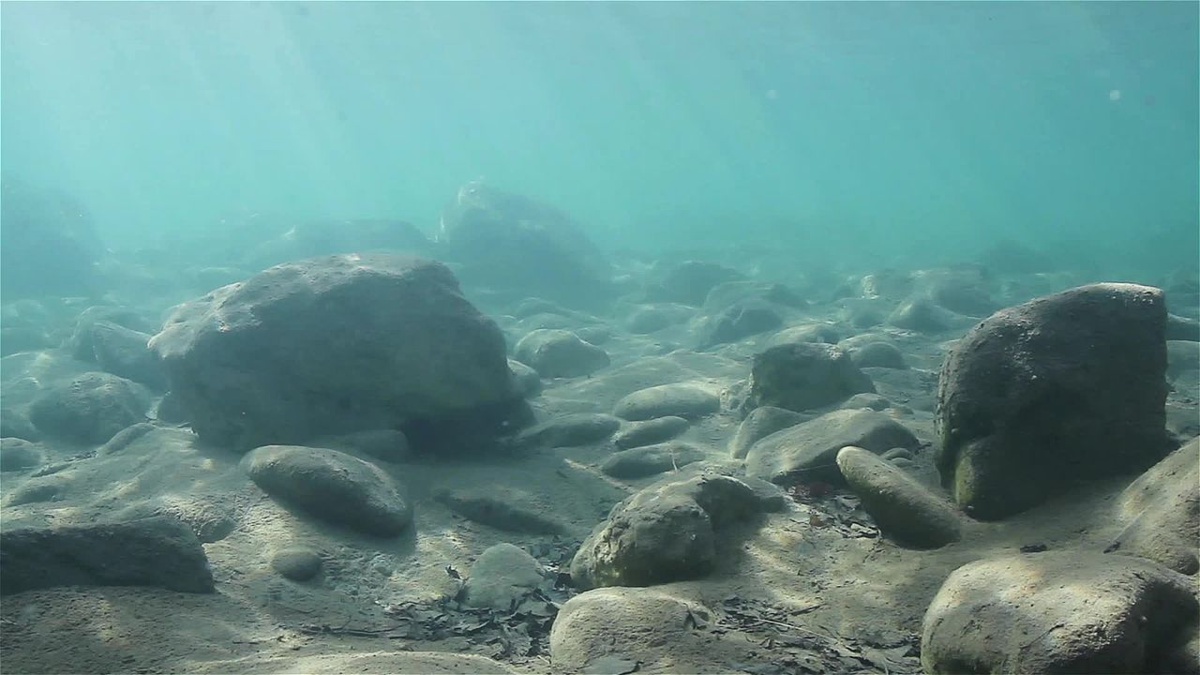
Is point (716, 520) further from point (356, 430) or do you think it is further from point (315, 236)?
point (315, 236)

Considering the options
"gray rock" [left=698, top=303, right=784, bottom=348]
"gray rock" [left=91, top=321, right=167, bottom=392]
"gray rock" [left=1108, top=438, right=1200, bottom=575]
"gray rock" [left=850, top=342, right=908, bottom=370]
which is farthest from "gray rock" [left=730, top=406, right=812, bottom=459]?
"gray rock" [left=91, top=321, right=167, bottom=392]

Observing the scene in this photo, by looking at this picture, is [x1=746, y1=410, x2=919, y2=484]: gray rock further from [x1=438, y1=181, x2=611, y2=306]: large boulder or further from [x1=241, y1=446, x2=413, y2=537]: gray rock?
[x1=438, y1=181, x2=611, y2=306]: large boulder

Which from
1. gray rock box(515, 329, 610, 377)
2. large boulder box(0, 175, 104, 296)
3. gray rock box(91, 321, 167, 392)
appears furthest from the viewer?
large boulder box(0, 175, 104, 296)

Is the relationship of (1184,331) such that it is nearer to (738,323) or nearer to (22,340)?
(738,323)

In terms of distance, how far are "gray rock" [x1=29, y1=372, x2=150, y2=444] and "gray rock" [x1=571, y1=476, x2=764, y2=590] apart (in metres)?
9.74

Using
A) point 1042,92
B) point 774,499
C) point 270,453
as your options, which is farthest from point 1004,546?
point 1042,92

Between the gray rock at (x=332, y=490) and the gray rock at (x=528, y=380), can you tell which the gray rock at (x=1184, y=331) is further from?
the gray rock at (x=332, y=490)

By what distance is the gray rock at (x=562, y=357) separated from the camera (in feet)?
49.5

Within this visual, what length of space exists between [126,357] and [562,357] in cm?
890

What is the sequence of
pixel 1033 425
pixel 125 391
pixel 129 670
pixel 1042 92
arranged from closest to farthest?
pixel 129 670 < pixel 1033 425 < pixel 125 391 < pixel 1042 92

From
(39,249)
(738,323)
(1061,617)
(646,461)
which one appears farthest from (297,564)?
(39,249)

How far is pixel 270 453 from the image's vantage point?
7.39 meters

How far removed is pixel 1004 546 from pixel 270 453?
6492 millimetres

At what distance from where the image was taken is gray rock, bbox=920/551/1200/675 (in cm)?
323
